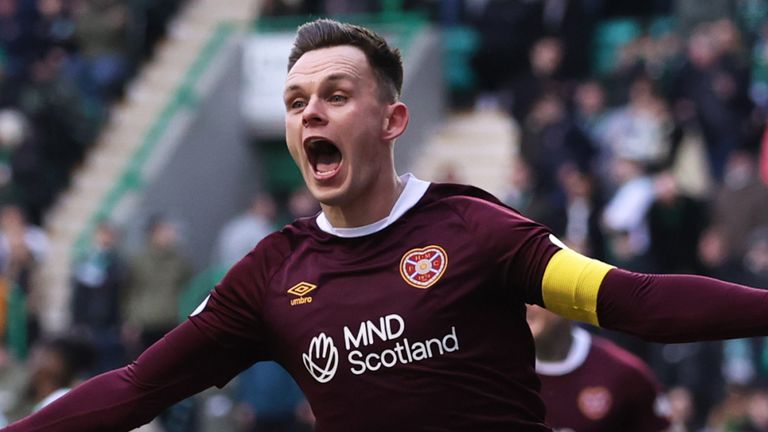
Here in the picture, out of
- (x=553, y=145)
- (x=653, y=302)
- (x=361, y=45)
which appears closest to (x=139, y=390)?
(x=361, y=45)

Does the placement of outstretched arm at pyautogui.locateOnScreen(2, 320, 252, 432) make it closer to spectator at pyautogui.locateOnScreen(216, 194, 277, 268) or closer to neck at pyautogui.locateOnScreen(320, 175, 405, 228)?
neck at pyautogui.locateOnScreen(320, 175, 405, 228)

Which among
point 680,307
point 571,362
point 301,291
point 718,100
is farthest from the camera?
point 718,100

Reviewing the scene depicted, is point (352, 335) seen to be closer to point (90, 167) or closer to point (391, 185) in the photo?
point (391, 185)

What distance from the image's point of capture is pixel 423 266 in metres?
4.55

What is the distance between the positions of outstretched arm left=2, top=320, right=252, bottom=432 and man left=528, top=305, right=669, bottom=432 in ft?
8.57

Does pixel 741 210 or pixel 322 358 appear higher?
pixel 322 358

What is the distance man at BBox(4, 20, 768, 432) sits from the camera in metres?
4.45

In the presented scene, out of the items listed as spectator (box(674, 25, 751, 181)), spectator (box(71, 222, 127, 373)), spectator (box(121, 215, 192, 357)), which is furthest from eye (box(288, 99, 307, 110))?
spectator (box(71, 222, 127, 373))

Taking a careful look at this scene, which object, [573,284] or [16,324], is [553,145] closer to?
[16,324]

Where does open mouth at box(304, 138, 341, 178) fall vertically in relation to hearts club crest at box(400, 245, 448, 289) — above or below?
above

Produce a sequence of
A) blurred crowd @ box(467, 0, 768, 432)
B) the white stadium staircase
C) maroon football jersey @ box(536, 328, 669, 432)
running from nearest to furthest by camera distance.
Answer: maroon football jersey @ box(536, 328, 669, 432) < blurred crowd @ box(467, 0, 768, 432) < the white stadium staircase

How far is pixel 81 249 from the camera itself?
1669 cm

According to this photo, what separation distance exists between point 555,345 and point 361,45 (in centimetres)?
295

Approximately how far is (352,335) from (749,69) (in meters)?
10.1
